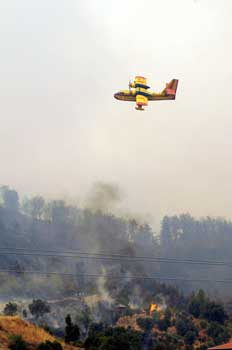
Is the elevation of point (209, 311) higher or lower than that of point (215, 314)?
higher

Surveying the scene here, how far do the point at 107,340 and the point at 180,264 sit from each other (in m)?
99.9

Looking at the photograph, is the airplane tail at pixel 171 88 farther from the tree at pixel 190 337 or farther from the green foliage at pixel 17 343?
the green foliage at pixel 17 343

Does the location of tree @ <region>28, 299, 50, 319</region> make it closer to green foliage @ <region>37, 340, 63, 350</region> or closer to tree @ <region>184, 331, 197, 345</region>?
tree @ <region>184, 331, 197, 345</region>

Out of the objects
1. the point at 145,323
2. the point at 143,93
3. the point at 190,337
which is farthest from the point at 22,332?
the point at 145,323

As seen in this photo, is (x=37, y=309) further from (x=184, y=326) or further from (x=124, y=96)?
(x=124, y=96)

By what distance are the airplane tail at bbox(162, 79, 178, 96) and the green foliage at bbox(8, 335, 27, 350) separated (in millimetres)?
56718

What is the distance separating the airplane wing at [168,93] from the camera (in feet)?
383

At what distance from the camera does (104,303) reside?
17162cm

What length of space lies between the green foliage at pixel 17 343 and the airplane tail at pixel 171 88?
56718mm

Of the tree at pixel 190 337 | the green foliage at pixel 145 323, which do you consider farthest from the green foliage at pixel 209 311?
the green foliage at pixel 145 323

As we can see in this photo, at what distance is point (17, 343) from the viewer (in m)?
76.6

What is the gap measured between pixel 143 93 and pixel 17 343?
53.9 m

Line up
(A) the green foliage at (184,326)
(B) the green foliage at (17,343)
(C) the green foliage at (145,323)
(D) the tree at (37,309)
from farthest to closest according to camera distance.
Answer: (D) the tree at (37,309) < (C) the green foliage at (145,323) < (A) the green foliage at (184,326) < (B) the green foliage at (17,343)

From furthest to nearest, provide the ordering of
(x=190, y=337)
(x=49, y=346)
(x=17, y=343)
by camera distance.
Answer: (x=190, y=337) < (x=49, y=346) < (x=17, y=343)
